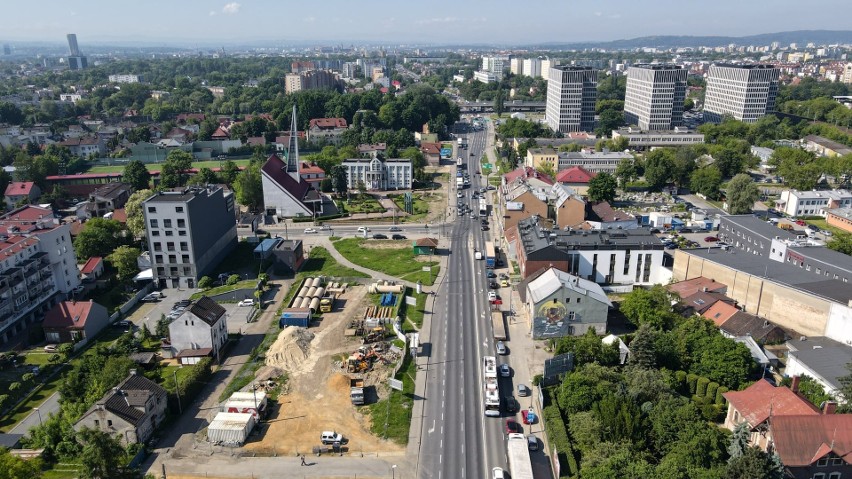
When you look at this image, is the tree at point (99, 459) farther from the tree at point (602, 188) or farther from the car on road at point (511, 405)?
the tree at point (602, 188)

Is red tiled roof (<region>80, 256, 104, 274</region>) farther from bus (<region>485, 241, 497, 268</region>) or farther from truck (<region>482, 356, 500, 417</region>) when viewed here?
truck (<region>482, 356, 500, 417</region>)

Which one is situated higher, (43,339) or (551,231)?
(551,231)

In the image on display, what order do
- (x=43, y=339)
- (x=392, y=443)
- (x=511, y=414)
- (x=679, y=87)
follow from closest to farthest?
(x=392, y=443)
(x=511, y=414)
(x=43, y=339)
(x=679, y=87)

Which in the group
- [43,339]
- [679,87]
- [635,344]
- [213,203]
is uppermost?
[679,87]

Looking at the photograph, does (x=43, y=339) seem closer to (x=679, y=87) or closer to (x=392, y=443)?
(x=392, y=443)

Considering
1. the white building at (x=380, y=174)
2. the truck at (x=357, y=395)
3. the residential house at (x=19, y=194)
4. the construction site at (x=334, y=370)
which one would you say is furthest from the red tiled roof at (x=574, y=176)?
the residential house at (x=19, y=194)

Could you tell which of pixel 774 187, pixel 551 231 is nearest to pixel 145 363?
pixel 551 231

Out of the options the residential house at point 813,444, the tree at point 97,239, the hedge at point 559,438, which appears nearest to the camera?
the residential house at point 813,444
